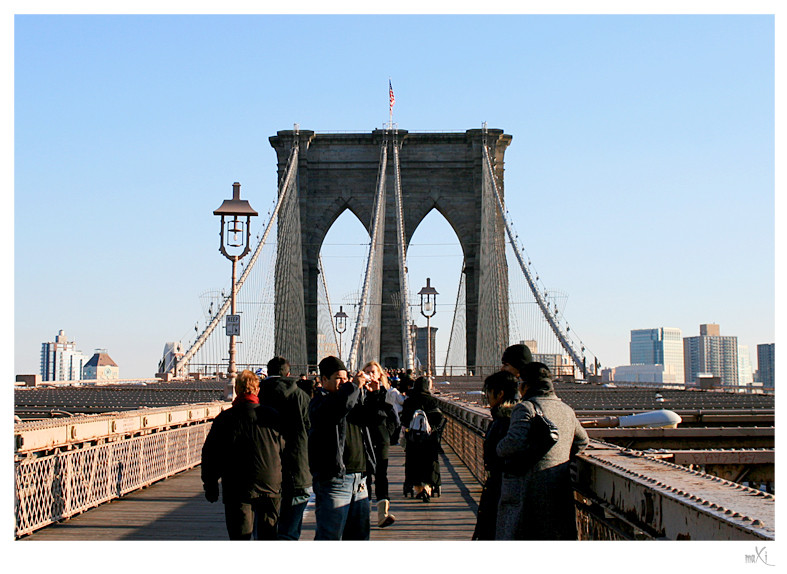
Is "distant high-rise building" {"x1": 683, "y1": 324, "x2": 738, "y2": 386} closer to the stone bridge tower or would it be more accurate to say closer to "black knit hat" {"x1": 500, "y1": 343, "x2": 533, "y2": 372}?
the stone bridge tower

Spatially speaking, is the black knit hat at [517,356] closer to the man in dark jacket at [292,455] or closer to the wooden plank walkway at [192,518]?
the man in dark jacket at [292,455]

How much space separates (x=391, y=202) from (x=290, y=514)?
43.9m

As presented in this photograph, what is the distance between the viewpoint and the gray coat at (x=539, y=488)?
421cm

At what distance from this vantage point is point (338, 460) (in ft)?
18.0

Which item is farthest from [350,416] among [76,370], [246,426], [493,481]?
[76,370]

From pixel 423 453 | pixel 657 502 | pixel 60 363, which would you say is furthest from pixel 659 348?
pixel 657 502

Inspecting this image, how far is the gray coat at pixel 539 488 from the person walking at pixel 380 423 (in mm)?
1597

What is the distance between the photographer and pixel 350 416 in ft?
19.0

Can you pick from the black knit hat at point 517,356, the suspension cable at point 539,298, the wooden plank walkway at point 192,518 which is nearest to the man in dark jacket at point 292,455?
the wooden plank walkway at point 192,518

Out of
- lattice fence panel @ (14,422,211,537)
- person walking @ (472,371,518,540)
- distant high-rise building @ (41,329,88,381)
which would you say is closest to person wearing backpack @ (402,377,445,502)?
lattice fence panel @ (14,422,211,537)

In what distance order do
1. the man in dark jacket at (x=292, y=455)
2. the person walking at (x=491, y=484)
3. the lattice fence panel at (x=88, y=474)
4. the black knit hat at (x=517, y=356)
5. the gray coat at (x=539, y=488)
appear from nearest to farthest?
the gray coat at (x=539, y=488) < the person walking at (x=491, y=484) < the black knit hat at (x=517, y=356) < the man in dark jacket at (x=292, y=455) < the lattice fence panel at (x=88, y=474)

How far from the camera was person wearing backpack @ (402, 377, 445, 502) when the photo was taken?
9.10 m
